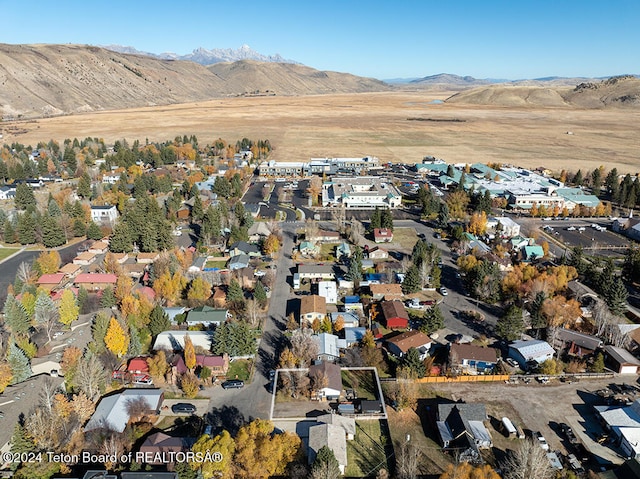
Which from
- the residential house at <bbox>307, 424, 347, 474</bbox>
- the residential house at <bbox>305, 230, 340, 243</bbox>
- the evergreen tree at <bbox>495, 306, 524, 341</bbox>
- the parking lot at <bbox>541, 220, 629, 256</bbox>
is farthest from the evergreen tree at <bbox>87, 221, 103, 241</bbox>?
the parking lot at <bbox>541, 220, 629, 256</bbox>

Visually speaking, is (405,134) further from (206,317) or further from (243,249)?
(206,317)

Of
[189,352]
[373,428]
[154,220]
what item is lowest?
[373,428]

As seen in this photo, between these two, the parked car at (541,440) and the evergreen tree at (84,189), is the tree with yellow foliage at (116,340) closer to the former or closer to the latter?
the parked car at (541,440)

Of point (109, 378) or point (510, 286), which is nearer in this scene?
point (109, 378)

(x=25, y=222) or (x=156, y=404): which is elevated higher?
(x=25, y=222)

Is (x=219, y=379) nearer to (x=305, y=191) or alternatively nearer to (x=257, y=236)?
(x=257, y=236)

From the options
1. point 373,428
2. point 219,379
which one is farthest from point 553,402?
point 219,379
